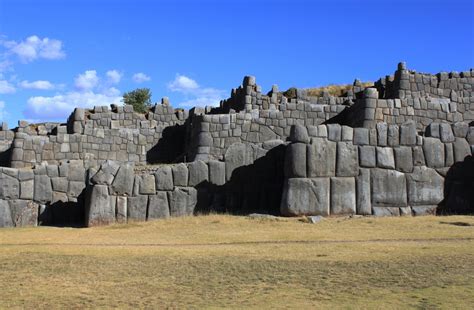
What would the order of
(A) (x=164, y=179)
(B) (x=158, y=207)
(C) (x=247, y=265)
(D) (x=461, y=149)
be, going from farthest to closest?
(D) (x=461, y=149)
(A) (x=164, y=179)
(B) (x=158, y=207)
(C) (x=247, y=265)

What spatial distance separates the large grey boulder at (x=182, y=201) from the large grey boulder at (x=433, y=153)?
253 inches

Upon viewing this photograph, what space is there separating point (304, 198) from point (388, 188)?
2.38 metres

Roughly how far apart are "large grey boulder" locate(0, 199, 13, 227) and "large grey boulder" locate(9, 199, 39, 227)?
0.26ft

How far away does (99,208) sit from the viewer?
50.2 feet

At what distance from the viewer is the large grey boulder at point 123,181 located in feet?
51.1

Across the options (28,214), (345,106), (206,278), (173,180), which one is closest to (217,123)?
(345,106)

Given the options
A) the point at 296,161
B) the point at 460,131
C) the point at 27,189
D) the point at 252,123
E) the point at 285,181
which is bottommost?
the point at 27,189

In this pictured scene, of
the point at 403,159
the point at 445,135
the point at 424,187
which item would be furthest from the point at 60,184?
the point at 445,135

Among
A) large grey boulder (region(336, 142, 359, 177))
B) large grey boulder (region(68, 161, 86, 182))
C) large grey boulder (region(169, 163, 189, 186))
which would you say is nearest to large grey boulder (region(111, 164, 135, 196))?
large grey boulder (region(169, 163, 189, 186))

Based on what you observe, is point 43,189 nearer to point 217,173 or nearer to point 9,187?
point 9,187

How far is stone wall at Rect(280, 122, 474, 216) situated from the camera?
50.2ft

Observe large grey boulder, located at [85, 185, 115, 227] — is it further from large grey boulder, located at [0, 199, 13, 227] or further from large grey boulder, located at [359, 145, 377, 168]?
large grey boulder, located at [359, 145, 377, 168]

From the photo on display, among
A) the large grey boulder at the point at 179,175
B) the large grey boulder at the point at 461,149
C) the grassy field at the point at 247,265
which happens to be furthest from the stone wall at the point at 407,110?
the large grey boulder at the point at 179,175

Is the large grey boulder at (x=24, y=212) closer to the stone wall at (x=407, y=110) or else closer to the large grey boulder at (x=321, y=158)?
the large grey boulder at (x=321, y=158)
